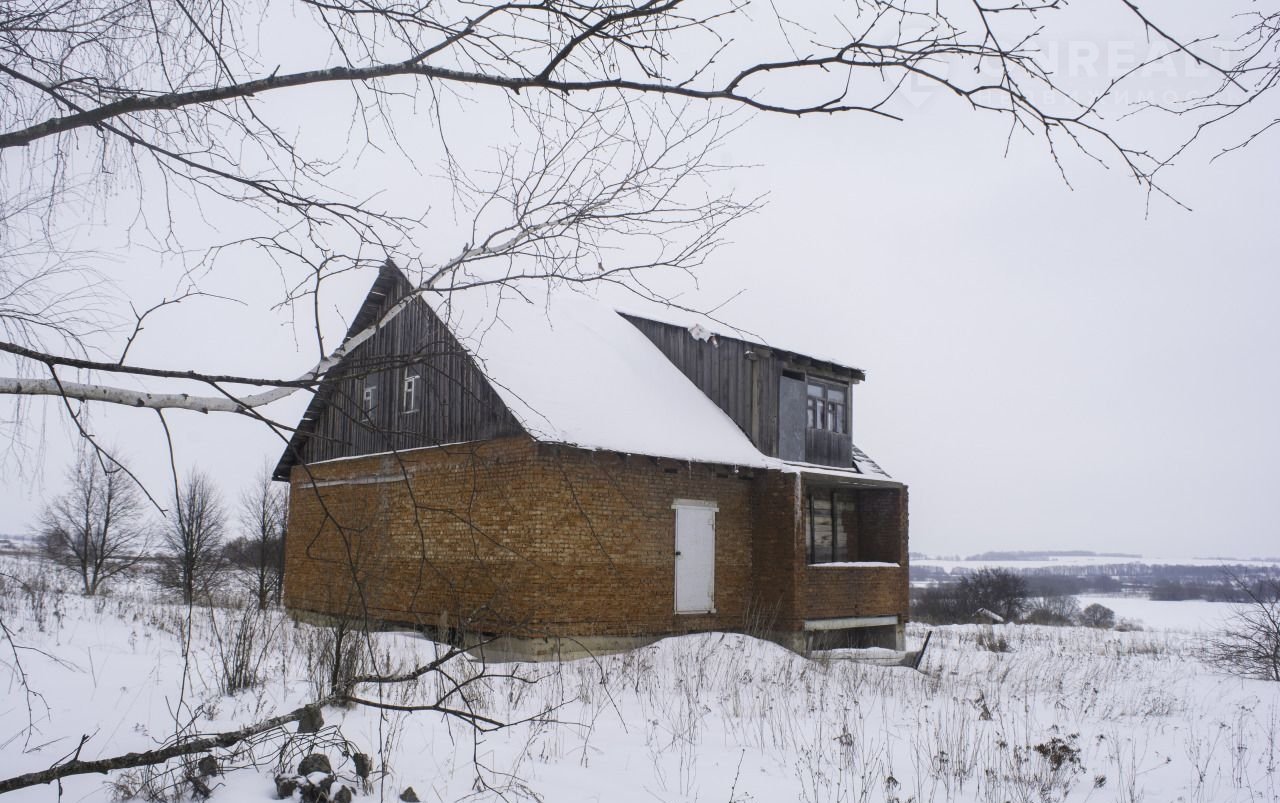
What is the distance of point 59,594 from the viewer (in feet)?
62.7

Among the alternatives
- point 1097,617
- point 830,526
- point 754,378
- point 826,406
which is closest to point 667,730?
point 754,378

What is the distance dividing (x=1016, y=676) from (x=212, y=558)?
32849 millimetres

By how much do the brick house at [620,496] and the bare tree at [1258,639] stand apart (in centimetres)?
624

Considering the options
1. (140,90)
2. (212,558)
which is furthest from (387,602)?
(212,558)

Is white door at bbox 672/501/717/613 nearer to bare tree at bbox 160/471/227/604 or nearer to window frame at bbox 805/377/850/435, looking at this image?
window frame at bbox 805/377/850/435

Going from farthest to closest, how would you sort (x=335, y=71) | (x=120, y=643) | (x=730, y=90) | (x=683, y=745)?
(x=120, y=643) < (x=683, y=745) < (x=335, y=71) < (x=730, y=90)

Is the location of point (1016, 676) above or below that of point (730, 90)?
below

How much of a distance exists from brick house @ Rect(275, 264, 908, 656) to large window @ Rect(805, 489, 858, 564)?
47mm

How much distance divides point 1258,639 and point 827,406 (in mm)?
8842

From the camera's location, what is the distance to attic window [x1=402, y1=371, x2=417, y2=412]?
1705 cm

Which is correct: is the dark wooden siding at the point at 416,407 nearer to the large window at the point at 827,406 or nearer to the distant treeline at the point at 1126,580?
the large window at the point at 827,406

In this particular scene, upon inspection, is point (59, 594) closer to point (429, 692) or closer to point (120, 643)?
point (120, 643)

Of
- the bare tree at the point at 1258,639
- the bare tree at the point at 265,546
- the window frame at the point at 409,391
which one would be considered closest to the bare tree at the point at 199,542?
the bare tree at the point at 265,546

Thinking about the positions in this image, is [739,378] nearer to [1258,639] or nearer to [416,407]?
[416,407]
